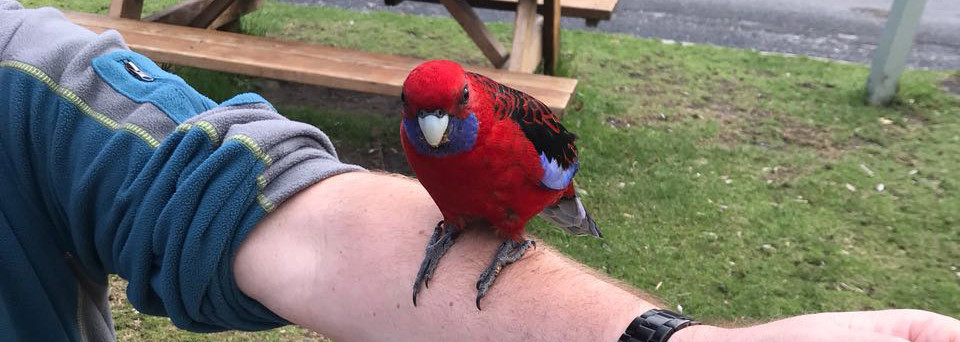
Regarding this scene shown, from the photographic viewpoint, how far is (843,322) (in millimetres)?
719

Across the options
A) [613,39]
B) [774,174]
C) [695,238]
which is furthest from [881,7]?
[695,238]

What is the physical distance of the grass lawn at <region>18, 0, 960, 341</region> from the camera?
2.59 meters

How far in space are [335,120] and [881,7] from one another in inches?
189

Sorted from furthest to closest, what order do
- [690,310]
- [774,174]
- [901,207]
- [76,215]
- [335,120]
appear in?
[335,120], [774,174], [901,207], [690,310], [76,215]

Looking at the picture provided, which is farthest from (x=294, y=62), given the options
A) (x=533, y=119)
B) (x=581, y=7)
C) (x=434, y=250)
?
(x=434, y=250)

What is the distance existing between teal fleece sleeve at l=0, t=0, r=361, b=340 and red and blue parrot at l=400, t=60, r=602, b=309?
0.46ft

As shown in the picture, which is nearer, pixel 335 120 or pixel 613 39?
pixel 335 120

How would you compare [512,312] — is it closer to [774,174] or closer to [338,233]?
[338,233]

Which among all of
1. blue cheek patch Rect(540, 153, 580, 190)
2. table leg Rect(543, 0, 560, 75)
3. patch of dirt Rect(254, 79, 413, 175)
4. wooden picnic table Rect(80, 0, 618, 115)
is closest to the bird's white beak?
blue cheek patch Rect(540, 153, 580, 190)

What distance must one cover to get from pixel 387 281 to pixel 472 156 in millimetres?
220

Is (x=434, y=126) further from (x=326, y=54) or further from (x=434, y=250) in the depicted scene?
(x=326, y=54)

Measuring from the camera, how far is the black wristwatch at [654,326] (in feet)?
2.49

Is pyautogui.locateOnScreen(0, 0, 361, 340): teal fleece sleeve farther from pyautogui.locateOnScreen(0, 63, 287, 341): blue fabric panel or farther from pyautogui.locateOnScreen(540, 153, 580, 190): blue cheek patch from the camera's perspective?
pyautogui.locateOnScreen(540, 153, 580, 190): blue cheek patch

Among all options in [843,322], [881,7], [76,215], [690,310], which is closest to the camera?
[843,322]
